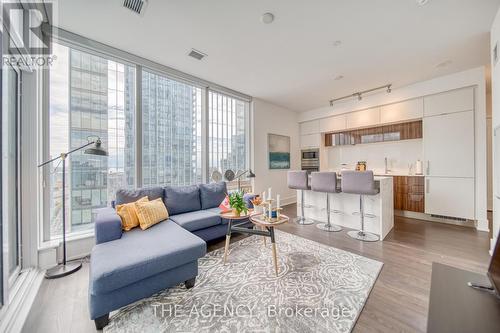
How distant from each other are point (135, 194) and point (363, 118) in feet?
17.8

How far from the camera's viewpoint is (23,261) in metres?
2.11

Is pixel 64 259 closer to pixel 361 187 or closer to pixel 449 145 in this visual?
pixel 361 187

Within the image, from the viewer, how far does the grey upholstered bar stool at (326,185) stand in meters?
3.36

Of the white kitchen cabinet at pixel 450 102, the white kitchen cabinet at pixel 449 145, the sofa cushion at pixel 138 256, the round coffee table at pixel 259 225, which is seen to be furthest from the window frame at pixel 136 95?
the white kitchen cabinet at pixel 449 145

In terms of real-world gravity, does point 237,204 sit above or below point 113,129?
below

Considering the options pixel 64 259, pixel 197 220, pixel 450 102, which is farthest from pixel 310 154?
pixel 64 259

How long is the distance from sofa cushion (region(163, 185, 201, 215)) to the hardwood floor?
2.43 ft

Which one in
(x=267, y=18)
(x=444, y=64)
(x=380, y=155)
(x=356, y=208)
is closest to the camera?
(x=267, y=18)

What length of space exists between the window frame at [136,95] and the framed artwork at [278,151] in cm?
137

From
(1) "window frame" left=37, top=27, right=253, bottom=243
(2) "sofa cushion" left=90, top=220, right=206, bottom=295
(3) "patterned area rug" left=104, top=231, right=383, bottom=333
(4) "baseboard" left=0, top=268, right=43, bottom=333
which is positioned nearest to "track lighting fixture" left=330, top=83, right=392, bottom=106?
(1) "window frame" left=37, top=27, right=253, bottom=243

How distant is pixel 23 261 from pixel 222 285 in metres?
2.27

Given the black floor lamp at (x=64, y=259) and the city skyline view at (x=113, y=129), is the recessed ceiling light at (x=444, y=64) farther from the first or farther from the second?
the black floor lamp at (x=64, y=259)

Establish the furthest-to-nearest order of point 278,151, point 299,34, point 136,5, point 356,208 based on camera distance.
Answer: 1. point 278,151
2. point 356,208
3. point 299,34
4. point 136,5

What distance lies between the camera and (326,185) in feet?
11.2
